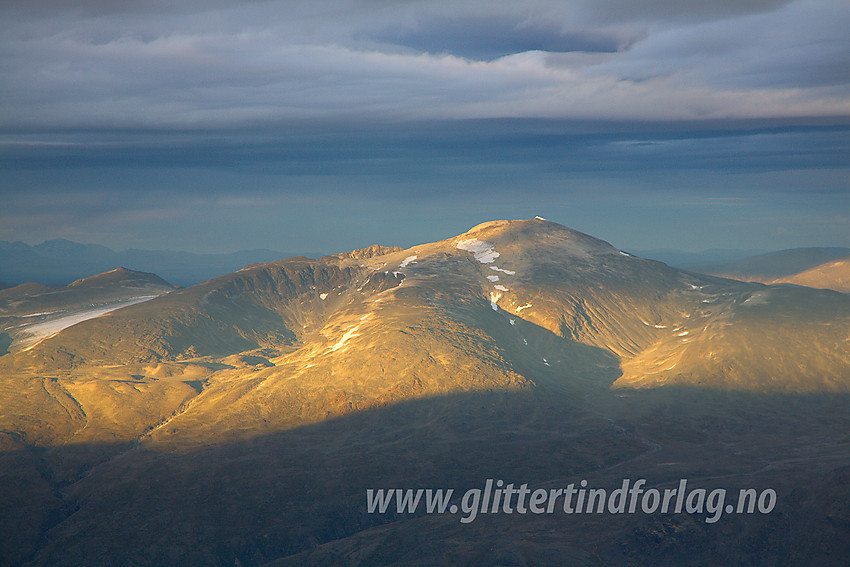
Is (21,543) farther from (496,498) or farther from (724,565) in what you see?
(724,565)

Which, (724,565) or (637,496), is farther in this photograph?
(637,496)

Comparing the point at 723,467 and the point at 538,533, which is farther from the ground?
the point at 538,533

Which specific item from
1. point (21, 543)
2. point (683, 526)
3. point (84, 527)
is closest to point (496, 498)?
point (683, 526)

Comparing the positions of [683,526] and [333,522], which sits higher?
[683,526]

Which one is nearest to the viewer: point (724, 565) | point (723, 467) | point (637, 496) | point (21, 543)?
point (724, 565)

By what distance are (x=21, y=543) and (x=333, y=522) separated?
89.9 metres

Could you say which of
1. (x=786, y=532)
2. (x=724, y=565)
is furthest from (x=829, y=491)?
(x=724, y=565)

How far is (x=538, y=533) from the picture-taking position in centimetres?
14988

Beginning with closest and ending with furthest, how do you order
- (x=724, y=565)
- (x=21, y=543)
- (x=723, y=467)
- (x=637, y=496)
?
1. (x=724, y=565)
2. (x=637, y=496)
3. (x=21, y=543)
4. (x=723, y=467)

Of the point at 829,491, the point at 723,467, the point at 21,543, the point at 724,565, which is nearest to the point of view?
the point at 724,565

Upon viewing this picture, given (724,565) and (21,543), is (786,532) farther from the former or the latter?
(21,543)

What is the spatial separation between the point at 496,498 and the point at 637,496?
4235 centimetres

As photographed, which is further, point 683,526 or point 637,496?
point 637,496

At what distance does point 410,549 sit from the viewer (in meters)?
150
